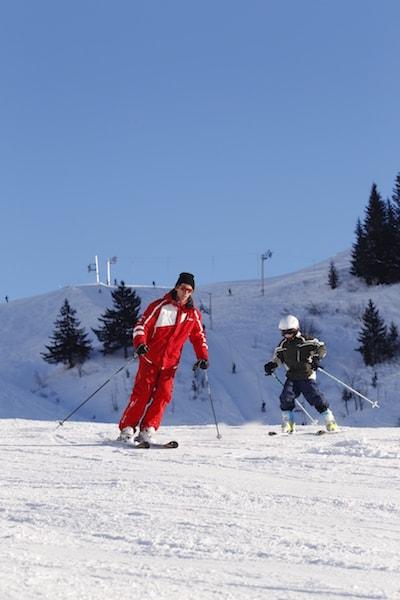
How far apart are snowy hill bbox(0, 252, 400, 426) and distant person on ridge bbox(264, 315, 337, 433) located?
19.1 meters

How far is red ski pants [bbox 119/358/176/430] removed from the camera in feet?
24.7

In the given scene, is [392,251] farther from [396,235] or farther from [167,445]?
[167,445]

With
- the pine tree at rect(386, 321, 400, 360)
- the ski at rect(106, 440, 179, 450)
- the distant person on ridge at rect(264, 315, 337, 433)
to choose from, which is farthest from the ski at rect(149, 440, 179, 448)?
the pine tree at rect(386, 321, 400, 360)

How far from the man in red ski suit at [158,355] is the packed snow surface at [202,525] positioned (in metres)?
1.13

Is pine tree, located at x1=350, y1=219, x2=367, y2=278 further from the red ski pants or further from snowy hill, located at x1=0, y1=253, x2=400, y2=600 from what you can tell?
the red ski pants

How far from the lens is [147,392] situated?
7.56 m

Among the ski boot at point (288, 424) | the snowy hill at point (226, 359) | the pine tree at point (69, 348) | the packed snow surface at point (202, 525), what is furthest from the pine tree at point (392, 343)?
the packed snow surface at point (202, 525)

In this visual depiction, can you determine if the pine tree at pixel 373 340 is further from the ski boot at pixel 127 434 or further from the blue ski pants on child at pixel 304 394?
the ski boot at pixel 127 434

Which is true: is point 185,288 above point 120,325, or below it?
below

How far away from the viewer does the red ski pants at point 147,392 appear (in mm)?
7520

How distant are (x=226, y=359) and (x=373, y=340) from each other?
305 inches

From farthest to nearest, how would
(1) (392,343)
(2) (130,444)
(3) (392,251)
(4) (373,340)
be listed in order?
(3) (392,251)
(1) (392,343)
(4) (373,340)
(2) (130,444)

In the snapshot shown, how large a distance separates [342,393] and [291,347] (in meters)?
22.7

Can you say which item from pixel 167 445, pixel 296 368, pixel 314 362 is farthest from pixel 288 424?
pixel 167 445
